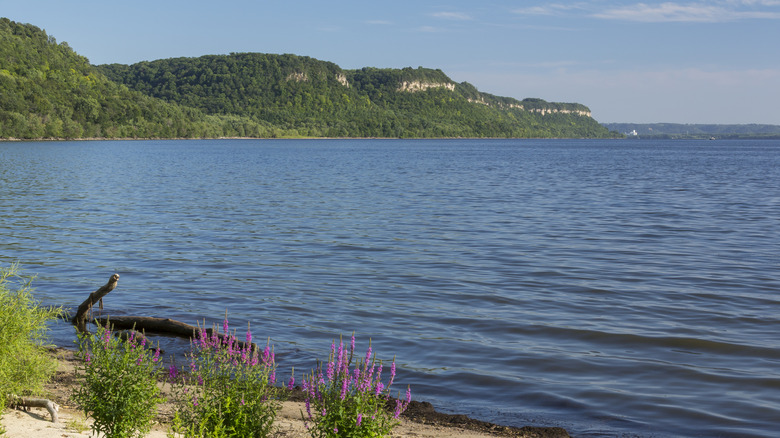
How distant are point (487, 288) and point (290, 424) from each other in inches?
362

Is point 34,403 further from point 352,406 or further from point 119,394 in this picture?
point 352,406

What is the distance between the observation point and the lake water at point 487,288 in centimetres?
998

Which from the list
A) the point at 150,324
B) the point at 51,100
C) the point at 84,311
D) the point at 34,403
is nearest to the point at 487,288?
the point at 150,324

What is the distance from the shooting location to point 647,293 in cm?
1587

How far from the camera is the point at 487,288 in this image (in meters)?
16.5

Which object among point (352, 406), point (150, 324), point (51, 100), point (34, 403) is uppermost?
point (51, 100)

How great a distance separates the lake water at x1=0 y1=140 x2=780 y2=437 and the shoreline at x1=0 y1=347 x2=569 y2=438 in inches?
19.9

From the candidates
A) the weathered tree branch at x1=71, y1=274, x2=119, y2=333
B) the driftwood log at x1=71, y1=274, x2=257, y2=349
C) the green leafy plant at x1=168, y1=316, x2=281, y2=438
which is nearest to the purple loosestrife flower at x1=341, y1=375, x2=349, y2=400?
the green leafy plant at x1=168, y1=316, x2=281, y2=438

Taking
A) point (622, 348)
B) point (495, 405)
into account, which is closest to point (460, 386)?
point (495, 405)

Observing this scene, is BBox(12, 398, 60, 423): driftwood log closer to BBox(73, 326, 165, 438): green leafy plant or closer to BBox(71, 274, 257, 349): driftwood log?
BBox(73, 326, 165, 438): green leafy plant

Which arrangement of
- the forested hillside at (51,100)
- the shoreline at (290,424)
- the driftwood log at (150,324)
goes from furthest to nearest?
the forested hillside at (51,100) → the driftwood log at (150,324) → the shoreline at (290,424)

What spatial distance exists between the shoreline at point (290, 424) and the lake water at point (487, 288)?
507mm

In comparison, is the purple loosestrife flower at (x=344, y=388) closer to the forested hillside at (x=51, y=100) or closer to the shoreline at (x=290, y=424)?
the shoreline at (x=290, y=424)

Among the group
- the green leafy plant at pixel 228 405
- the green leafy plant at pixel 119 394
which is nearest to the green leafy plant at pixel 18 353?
the green leafy plant at pixel 119 394
